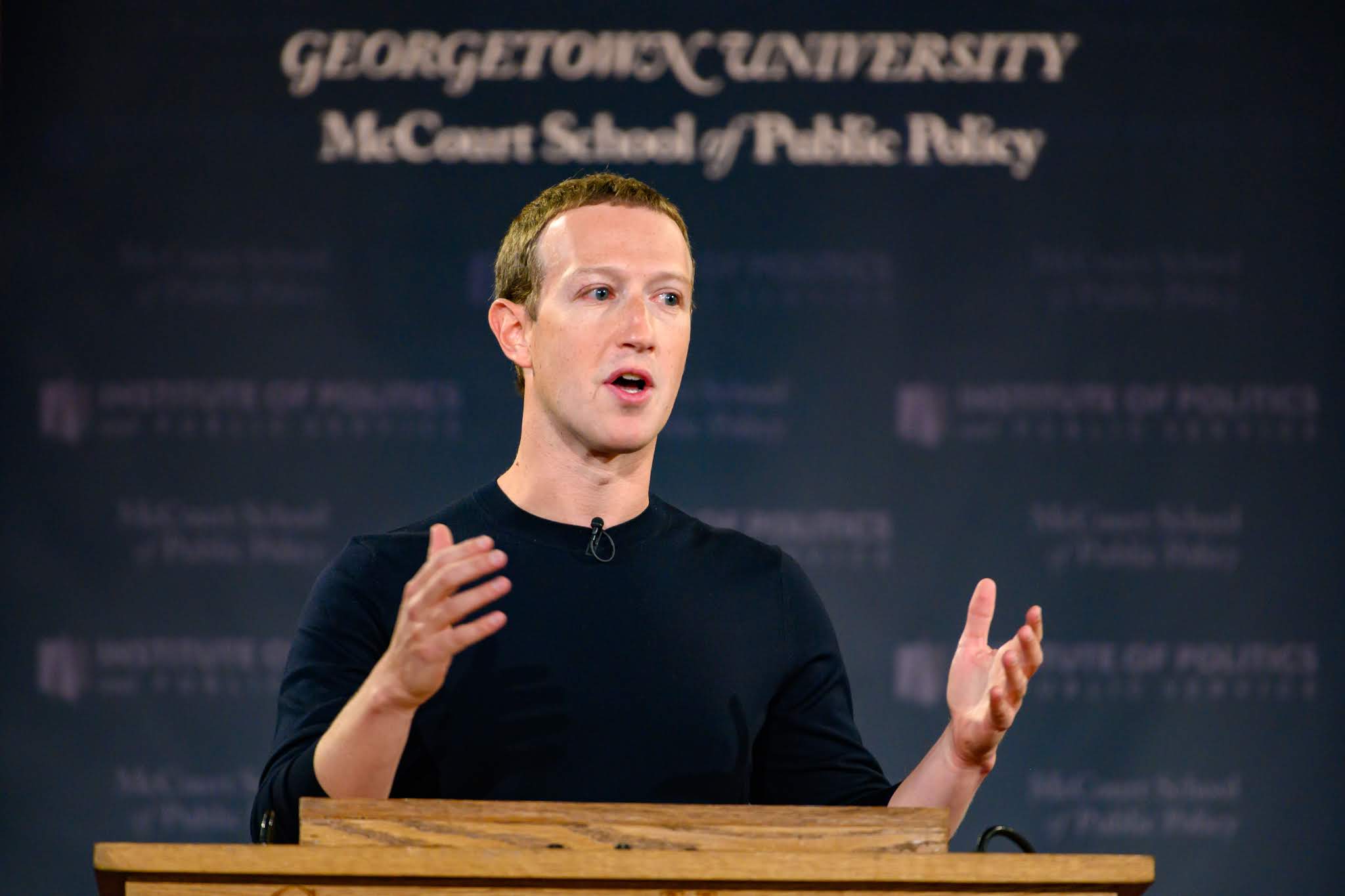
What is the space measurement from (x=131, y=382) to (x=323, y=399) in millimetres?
442

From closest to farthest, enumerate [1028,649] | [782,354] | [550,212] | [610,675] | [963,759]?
[1028,649] → [963,759] → [610,675] → [550,212] → [782,354]

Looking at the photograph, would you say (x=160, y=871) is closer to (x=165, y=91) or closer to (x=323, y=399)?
(x=323, y=399)

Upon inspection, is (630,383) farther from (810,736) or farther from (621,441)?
(810,736)

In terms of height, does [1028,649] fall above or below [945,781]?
above

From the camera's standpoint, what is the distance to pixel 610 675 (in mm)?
1949

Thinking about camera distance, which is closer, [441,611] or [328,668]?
[441,611]

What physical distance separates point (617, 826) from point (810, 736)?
745 millimetres

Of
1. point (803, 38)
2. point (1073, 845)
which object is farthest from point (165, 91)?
point (1073, 845)

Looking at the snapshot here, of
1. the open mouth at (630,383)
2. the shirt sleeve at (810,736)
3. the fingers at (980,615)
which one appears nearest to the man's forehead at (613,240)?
the open mouth at (630,383)

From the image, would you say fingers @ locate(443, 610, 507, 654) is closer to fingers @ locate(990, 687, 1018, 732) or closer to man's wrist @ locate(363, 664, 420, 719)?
man's wrist @ locate(363, 664, 420, 719)

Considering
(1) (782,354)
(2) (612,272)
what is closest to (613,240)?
(2) (612,272)

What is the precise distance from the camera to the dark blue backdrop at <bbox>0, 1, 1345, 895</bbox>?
3535mm

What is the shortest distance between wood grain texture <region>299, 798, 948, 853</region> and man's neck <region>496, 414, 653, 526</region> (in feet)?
2.34

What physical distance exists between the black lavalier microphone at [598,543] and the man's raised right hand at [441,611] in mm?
604
